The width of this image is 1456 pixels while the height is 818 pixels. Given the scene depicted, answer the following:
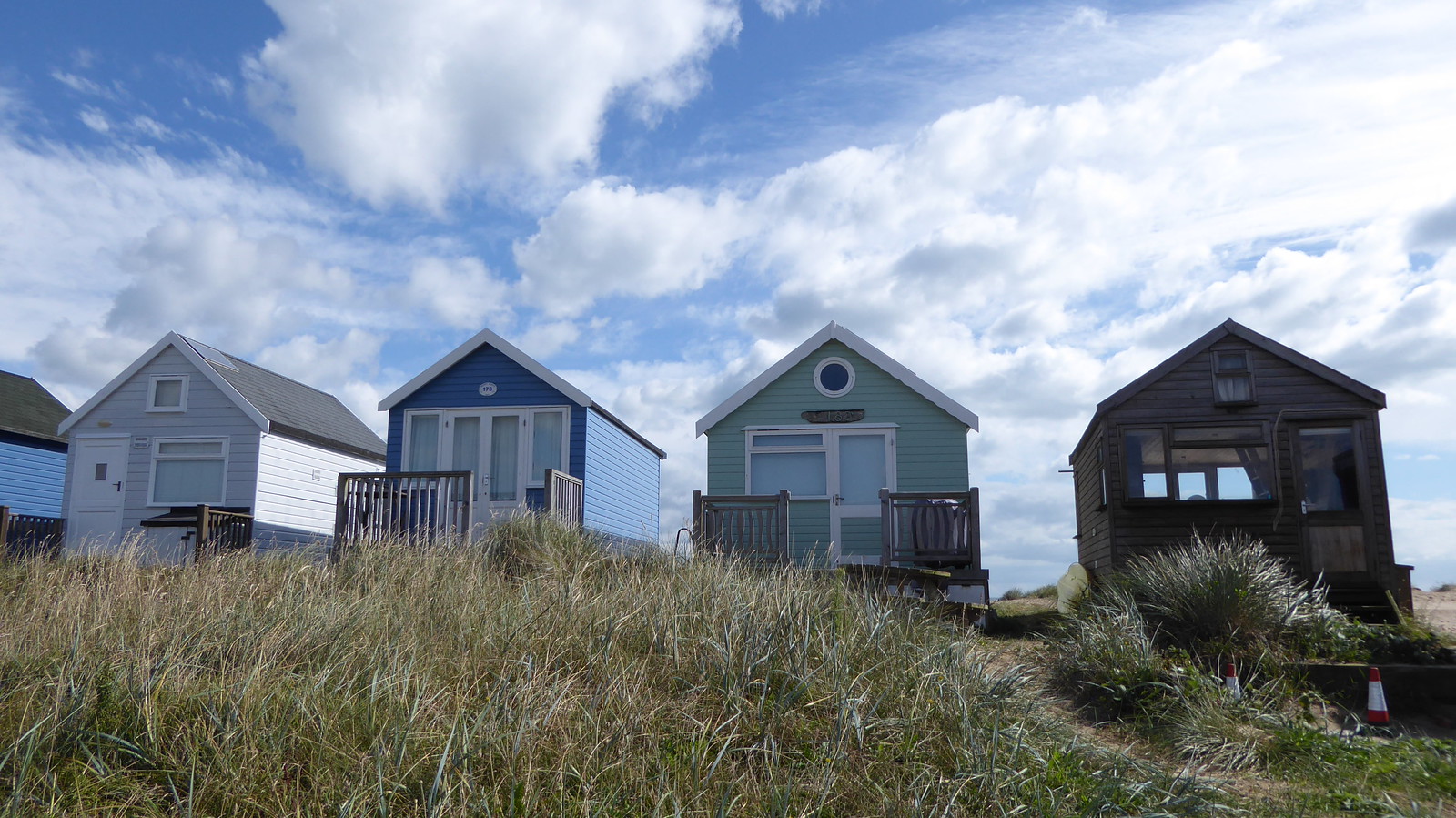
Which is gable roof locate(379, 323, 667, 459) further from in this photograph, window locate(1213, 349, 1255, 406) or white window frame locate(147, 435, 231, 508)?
window locate(1213, 349, 1255, 406)

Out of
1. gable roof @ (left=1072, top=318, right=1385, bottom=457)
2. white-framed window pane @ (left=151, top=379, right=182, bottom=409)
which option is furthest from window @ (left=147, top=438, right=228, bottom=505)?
gable roof @ (left=1072, top=318, right=1385, bottom=457)

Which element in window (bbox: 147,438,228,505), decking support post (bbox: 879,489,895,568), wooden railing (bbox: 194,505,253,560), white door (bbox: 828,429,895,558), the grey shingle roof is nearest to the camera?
decking support post (bbox: 879,489,895,568)

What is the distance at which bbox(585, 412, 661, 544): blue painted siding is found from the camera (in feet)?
55.7

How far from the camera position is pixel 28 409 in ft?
75.7

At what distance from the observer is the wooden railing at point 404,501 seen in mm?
12703

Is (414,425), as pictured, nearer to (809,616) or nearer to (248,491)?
(248,491)

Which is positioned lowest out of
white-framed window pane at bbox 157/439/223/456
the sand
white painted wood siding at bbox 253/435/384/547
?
the sand

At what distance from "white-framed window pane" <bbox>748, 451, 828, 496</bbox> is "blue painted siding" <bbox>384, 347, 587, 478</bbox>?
3.11 m

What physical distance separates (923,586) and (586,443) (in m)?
7.08

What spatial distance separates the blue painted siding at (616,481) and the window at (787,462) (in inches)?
74.9

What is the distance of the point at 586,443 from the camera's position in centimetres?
1669

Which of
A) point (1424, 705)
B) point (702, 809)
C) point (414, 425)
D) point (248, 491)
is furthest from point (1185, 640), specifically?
point (248, 491)

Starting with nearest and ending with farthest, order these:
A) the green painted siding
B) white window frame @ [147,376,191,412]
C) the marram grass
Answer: the marram grass
the green painted siding
white window frame @ [147,376,191,412]

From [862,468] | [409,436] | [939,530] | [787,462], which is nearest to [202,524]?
[409,436]
